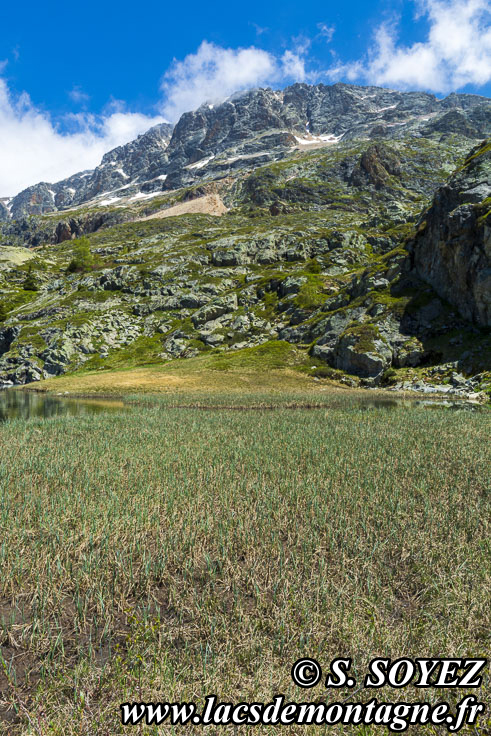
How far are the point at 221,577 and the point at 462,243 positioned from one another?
62.4 meters

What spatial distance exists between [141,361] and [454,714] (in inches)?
3404

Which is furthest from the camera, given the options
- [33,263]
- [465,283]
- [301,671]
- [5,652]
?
[33,263]

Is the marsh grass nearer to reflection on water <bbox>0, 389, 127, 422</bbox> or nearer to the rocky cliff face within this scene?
reflection on water <bbox>0, 389, 127, 422</bbox>

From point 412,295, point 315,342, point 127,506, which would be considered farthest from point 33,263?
point 127,506

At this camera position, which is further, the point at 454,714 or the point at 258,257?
the point at 258,257

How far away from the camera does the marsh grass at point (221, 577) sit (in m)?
3.95

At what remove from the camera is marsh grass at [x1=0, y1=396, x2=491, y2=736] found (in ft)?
12.9

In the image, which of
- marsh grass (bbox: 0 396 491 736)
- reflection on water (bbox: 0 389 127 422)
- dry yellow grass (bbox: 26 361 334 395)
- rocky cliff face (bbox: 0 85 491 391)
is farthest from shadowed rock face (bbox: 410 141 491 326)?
reflection on water (bbox: 0 389 127 422)

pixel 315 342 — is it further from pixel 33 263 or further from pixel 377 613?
pixel 33 263

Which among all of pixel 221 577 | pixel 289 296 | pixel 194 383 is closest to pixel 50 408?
pixel 194 383

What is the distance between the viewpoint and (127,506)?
8.98m

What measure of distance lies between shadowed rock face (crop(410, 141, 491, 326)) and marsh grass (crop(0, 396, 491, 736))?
157 ft

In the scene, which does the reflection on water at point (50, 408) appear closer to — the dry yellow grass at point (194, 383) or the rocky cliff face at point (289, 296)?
the dry yellow grass at point (194, 383)

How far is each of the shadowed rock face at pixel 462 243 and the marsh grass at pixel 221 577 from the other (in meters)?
47.7
